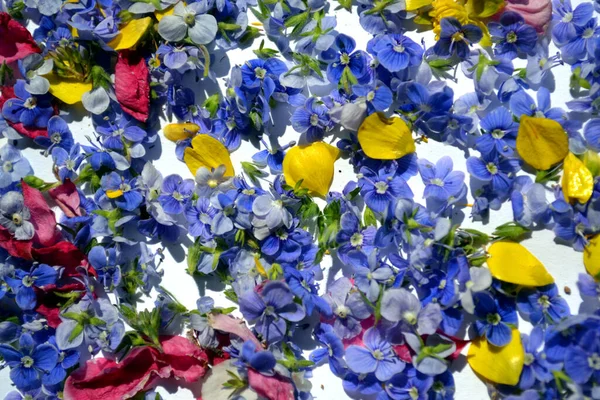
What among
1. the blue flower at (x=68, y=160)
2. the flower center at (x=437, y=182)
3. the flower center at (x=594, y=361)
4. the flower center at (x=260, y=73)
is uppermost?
the flower center at (x=260, y=73)

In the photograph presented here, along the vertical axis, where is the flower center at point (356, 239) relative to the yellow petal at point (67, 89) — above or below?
below

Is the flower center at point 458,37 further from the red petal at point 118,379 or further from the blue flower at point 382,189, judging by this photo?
the red petal at point 118,379

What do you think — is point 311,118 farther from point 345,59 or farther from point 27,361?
point 27,361

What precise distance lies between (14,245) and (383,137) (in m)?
0.70

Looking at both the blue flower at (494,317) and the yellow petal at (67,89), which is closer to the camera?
the blue flower at (494,317)

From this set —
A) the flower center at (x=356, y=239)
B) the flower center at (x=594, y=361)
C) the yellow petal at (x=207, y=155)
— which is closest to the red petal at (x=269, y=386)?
the flower center at (x=356, y=239)

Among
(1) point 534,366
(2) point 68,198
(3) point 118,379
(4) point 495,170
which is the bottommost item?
(3) point 118,379

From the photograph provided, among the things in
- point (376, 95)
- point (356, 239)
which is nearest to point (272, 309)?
point (356, 239)

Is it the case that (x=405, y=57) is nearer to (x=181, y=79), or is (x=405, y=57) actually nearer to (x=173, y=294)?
(x=181, y=79)

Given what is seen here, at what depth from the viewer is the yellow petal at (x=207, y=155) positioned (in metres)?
1.16

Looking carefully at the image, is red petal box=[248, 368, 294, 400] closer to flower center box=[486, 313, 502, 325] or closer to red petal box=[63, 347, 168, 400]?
red petal box=[63, 347, 168, 400]

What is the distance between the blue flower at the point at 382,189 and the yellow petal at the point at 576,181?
266mm

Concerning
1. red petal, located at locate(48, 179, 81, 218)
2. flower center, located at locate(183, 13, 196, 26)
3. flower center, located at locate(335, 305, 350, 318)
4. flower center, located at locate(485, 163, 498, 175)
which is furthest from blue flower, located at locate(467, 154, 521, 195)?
red petal, located at locate(48, 179, 81, 218)

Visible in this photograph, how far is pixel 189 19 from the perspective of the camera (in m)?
1.16
